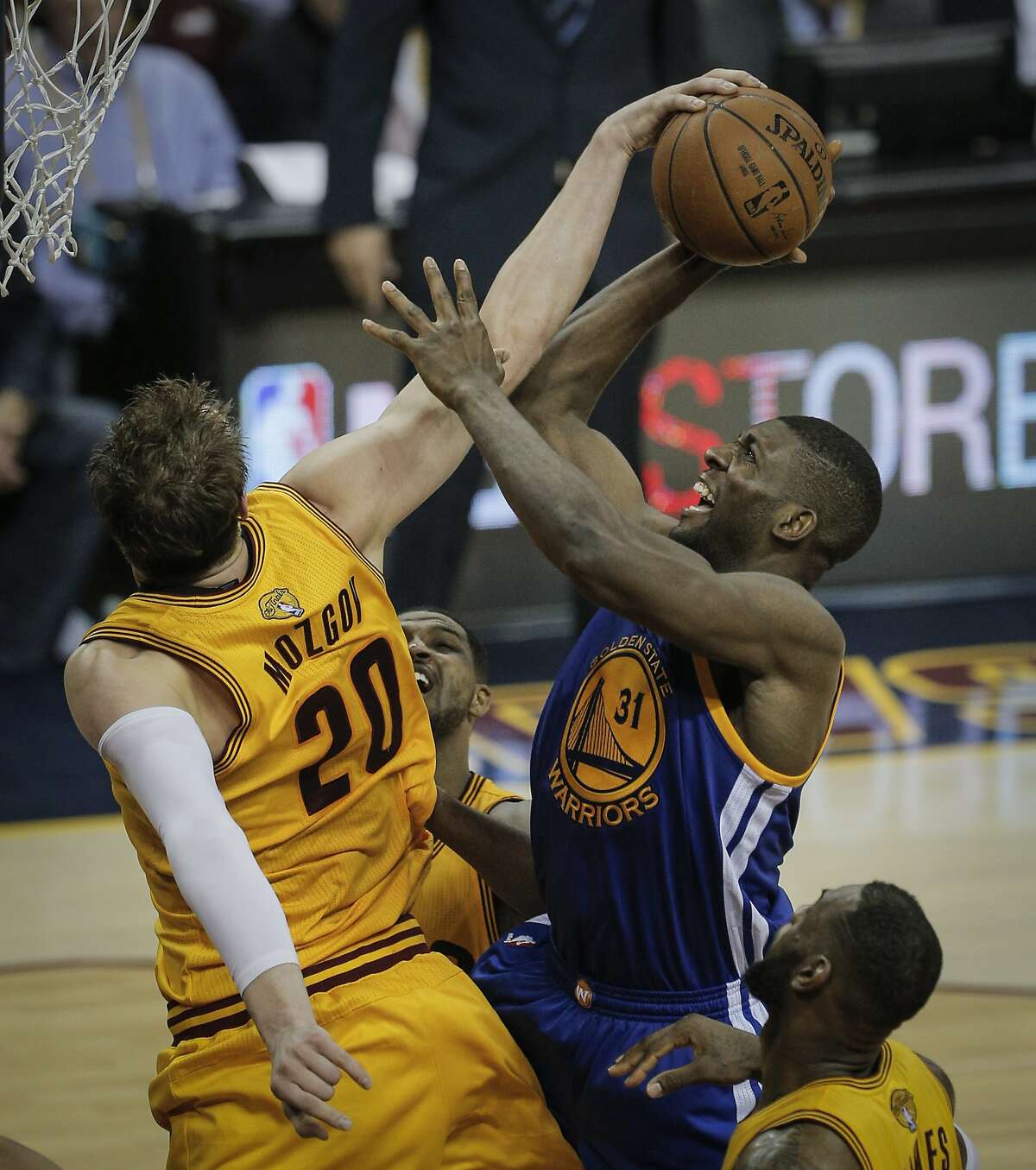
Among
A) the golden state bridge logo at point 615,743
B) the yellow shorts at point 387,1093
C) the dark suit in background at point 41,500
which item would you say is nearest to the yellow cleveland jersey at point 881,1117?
the yellow shorts at point 387,1093


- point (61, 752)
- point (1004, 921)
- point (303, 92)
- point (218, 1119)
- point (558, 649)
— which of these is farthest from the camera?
point (303, 92)

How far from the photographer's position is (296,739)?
2.77 m

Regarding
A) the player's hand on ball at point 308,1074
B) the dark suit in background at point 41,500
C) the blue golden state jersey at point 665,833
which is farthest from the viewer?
the dark suit in background at point 41,500

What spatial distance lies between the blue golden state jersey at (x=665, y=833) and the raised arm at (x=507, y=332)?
48 centimetres

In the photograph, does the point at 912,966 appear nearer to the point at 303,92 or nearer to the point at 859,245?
the point at 859,245

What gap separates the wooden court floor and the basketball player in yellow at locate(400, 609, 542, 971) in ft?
2.77

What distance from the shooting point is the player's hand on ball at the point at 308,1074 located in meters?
2.39

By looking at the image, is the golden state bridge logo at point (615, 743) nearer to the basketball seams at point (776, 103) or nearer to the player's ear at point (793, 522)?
the player's ear at point (793, 522)

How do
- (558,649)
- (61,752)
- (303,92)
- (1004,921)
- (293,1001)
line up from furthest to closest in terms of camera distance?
(303,92), (558,649), (61,752), (1004,921), (293,1001)

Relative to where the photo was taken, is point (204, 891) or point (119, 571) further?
point (119, 571)

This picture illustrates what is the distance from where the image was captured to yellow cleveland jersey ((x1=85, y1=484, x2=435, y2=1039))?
2.73 m

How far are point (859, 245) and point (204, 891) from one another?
18.7ft

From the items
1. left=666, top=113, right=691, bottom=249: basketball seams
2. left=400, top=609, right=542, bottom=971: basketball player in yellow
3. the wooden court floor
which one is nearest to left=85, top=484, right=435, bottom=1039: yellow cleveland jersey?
left=400, top=609, right=542, bottom=971: basketball player in yellow

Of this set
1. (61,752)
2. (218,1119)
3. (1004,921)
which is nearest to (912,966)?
(218,1119)
